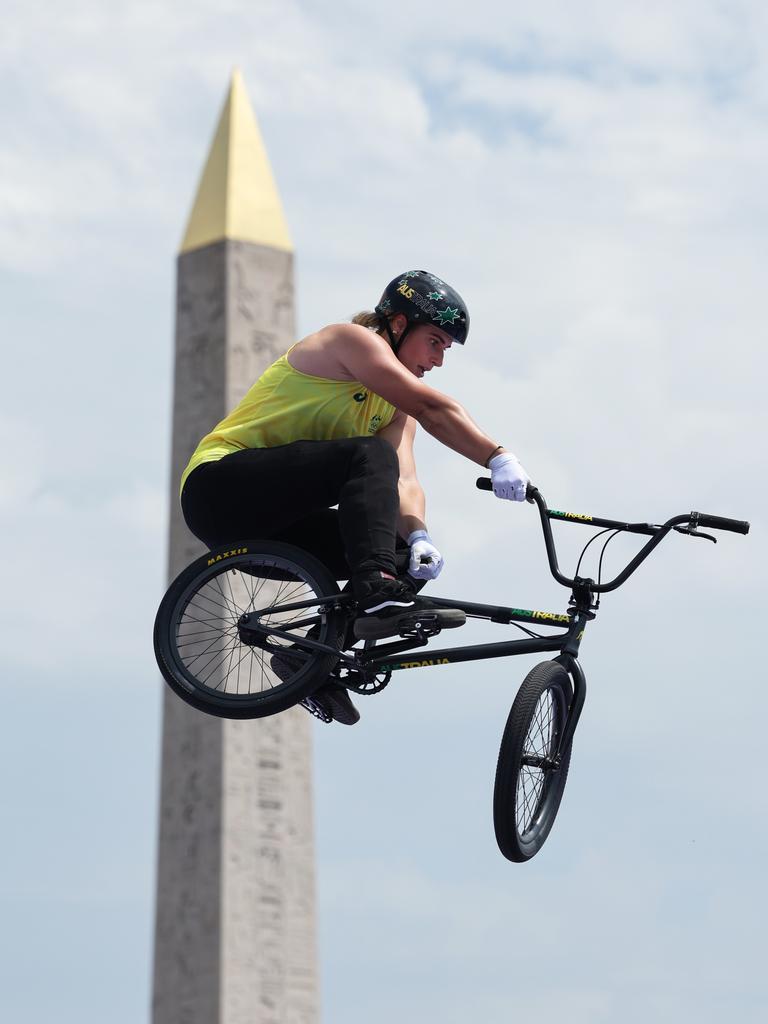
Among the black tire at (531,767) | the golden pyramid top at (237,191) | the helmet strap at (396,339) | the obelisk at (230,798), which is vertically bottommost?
the black tire at (531,767)

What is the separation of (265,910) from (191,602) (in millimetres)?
25291

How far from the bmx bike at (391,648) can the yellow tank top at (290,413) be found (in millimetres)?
551

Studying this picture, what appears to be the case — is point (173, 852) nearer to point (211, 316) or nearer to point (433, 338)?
point (211, 316)

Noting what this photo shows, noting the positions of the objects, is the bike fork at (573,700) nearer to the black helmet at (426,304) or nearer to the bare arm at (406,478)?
the bare arm at (406,478)

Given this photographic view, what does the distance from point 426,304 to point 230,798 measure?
24.0 metres

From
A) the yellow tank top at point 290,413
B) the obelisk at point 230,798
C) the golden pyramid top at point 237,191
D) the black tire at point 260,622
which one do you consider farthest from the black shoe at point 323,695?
the golden pyramid top at point 237,191

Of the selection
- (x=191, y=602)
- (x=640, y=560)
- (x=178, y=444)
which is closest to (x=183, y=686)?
(x=191, y=602)

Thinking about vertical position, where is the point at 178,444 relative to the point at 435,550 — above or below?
above

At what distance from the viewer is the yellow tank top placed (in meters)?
12.6

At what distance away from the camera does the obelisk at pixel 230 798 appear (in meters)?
36.0

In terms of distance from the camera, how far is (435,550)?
12531 millimetres

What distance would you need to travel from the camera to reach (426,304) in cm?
1252

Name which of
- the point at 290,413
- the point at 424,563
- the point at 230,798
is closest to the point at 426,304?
the point at 290,413

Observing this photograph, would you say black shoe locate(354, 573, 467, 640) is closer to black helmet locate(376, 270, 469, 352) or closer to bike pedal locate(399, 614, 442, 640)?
bike pedal locate(399, 614, 442, 640)
